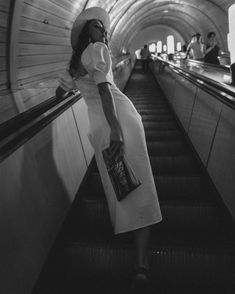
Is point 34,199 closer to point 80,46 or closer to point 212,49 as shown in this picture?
point 80,46

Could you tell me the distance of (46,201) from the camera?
2023 mm

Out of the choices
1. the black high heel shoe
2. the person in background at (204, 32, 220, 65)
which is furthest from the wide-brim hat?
the person in background at (204, 32, 220, 65)

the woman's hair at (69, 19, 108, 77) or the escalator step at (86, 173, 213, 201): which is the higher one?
the woman's hair at (69, 19, 108, 77)

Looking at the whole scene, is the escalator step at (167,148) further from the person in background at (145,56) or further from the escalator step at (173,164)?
the person in background at (145,56)

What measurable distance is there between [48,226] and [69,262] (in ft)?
1.04

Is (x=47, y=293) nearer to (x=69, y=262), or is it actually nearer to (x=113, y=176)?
(x=69, y=262)

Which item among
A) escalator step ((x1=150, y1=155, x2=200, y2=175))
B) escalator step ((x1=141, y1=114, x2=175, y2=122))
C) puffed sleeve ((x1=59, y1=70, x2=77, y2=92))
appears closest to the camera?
puffed sleeve ((x1=59, y1=70, x2=77, y2=92))

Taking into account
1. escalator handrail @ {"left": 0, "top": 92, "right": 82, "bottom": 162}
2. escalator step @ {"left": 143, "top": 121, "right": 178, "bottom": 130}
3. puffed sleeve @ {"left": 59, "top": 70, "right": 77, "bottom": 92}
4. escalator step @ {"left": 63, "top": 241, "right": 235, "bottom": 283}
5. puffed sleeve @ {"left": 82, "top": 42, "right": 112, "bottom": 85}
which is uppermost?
puffed sleeve @ {"left": 82, "top": 42, "right": 112, "bottom": 85}

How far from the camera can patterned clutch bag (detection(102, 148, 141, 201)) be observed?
6.16 ft

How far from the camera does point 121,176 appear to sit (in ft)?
6.19

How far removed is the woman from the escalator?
0.18 meters

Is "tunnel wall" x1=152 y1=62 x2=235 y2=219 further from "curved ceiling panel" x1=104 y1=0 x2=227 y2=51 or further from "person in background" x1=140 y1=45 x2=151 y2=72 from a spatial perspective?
"person in background" x1=140 y1=45 x2=151 y2=72

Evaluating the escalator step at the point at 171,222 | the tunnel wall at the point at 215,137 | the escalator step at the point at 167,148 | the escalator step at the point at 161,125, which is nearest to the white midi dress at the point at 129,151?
the escalator step at the point at 171,222

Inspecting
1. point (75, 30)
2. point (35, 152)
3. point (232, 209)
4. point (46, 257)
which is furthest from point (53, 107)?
point (232, 209)
